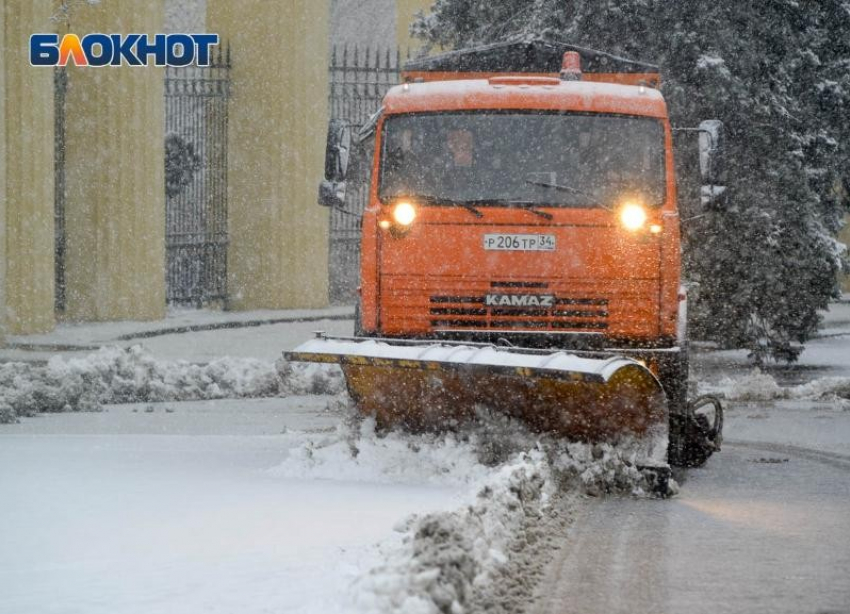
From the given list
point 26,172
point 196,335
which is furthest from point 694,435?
point 196,335

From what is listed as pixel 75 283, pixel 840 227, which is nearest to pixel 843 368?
pixel 840 227

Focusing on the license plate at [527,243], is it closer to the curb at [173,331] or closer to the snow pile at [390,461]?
the snow pile at [390,461]

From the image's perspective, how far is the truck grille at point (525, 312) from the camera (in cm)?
1017

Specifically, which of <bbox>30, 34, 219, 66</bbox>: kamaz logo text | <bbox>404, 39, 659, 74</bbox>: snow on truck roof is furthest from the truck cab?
<bbox>30, 34, 219, 66</bbox>: kamaz logo text

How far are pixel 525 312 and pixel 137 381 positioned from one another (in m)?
5.77

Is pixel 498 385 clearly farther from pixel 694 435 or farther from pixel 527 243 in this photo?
pixel 694 435

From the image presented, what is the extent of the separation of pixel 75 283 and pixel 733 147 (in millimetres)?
10033

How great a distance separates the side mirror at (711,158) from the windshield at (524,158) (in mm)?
537

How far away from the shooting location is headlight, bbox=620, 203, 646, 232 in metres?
10.2

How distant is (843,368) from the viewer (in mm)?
19391

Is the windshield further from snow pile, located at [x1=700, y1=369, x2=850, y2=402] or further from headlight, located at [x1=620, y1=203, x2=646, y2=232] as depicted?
snow pile, located at [x1=700, y1=369, x2=850, y2=402]

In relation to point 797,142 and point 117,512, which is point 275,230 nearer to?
point 797,142

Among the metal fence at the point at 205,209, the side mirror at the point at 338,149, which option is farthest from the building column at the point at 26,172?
the side mirror at the point at 338,149

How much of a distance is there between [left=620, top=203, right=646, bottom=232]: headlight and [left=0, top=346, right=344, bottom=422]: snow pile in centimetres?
573
